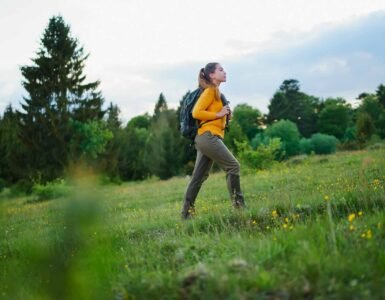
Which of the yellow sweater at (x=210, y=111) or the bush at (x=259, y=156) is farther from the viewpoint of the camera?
the bush at (x=259, y=156)

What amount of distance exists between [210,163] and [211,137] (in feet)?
1.74

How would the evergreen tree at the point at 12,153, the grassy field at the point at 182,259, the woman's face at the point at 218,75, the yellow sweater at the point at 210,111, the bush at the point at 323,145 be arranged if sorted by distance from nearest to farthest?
1. the grassy field at the point at 182,259
2. the yellow sweater at the point at 210,111
3. the woman's face at the point at 218,75
4. the evergreen tree at the point at 12,153
5. the bush at the point at 323,145

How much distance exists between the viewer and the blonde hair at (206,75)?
256 inches

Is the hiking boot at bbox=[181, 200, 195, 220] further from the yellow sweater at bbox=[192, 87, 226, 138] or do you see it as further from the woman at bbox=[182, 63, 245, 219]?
the yellow sweater at bbox=[192, 87, 226, 138]

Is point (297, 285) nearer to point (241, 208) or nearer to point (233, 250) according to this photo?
point (233, 250)

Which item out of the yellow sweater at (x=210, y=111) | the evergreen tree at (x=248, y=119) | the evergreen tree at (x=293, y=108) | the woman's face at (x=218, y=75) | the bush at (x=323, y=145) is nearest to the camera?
the yellow sweater at (x=210, y=111)

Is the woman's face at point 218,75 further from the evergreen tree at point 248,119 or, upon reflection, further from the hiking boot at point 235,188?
the evergreen tree at point 248,119

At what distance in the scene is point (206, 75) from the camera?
654 cm

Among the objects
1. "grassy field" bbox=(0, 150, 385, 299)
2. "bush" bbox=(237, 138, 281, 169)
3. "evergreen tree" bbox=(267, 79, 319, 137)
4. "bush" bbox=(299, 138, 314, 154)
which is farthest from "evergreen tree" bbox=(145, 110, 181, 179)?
"grassy field" bbox=(0, 150, 385, 299)

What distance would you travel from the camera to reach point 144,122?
110062 mm

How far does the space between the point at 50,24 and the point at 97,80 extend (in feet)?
24.1

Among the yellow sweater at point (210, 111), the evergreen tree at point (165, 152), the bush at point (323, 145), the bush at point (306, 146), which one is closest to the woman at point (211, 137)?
the yellow sweater at point (210, 111)

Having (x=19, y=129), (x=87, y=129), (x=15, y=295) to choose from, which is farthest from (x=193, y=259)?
(x=19, y=129)

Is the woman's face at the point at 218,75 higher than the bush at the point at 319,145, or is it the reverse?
the woman's face at the point at 218,75
